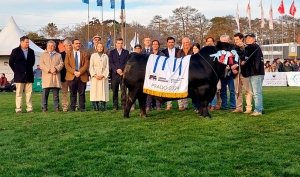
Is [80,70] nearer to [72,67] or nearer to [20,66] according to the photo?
[72,67]

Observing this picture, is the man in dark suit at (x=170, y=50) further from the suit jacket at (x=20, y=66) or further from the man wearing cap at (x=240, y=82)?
the suit jacket at (x=20, y=66)

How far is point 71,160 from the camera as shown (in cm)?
534

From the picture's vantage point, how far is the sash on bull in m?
8.65

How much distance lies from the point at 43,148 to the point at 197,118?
13.4ft

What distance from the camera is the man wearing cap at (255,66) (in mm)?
9141

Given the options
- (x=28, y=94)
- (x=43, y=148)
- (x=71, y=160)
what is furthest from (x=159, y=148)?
(x=28, y=94)

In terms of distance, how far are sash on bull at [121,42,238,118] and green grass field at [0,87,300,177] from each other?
1.95 feet

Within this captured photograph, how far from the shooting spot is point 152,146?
6.11 meters

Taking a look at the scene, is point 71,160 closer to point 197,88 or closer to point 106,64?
point 197,88

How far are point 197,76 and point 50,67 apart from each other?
14.6ft

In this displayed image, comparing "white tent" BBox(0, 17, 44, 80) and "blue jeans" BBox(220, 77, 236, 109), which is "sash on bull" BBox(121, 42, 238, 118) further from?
"white tent" BBox(0, 17, 44, 80)

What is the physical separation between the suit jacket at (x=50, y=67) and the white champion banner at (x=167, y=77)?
3.14 meters

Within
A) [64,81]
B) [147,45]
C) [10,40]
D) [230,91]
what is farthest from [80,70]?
[10,40]

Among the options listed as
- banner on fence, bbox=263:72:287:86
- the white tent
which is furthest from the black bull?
the white tent
